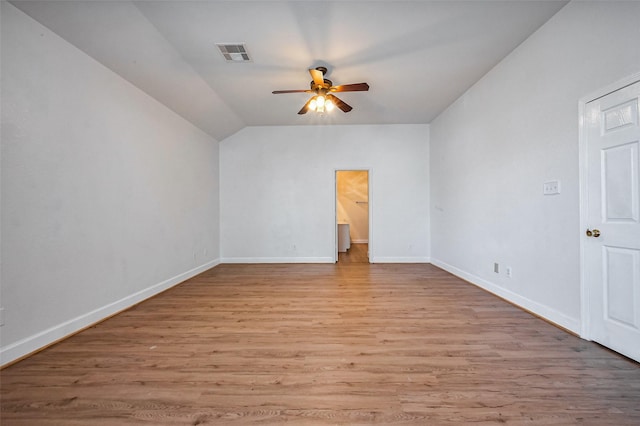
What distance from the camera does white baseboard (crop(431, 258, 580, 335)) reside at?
2.21m

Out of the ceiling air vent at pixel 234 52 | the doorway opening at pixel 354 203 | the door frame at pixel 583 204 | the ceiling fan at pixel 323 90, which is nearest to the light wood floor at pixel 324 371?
the door frame at pixel 583 204

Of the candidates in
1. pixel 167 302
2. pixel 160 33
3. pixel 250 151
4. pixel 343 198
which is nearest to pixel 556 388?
pixel 167 302

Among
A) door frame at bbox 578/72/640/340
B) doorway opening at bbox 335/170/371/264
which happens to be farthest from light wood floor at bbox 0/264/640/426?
doorway opening at bbox 335/170/371/264

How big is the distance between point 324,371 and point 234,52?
324 cm

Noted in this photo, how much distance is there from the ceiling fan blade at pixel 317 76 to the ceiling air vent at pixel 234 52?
761mm

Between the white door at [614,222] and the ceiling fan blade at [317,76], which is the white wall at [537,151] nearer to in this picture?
the white door at [614,222]

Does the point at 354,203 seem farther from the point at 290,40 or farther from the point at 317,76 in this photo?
the point at 290,40

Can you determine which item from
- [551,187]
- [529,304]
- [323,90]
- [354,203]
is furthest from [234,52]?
[354,203]

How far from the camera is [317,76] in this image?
2.94 m

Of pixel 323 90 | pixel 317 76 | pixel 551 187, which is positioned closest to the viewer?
pixel 551 187

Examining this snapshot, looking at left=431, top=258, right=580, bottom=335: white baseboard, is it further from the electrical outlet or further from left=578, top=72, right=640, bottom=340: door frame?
the electrical outlet

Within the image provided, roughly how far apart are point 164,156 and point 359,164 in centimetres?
360

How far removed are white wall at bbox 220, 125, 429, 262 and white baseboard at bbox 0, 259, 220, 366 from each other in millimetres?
2235

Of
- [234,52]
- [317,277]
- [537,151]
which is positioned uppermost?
[234,52]
